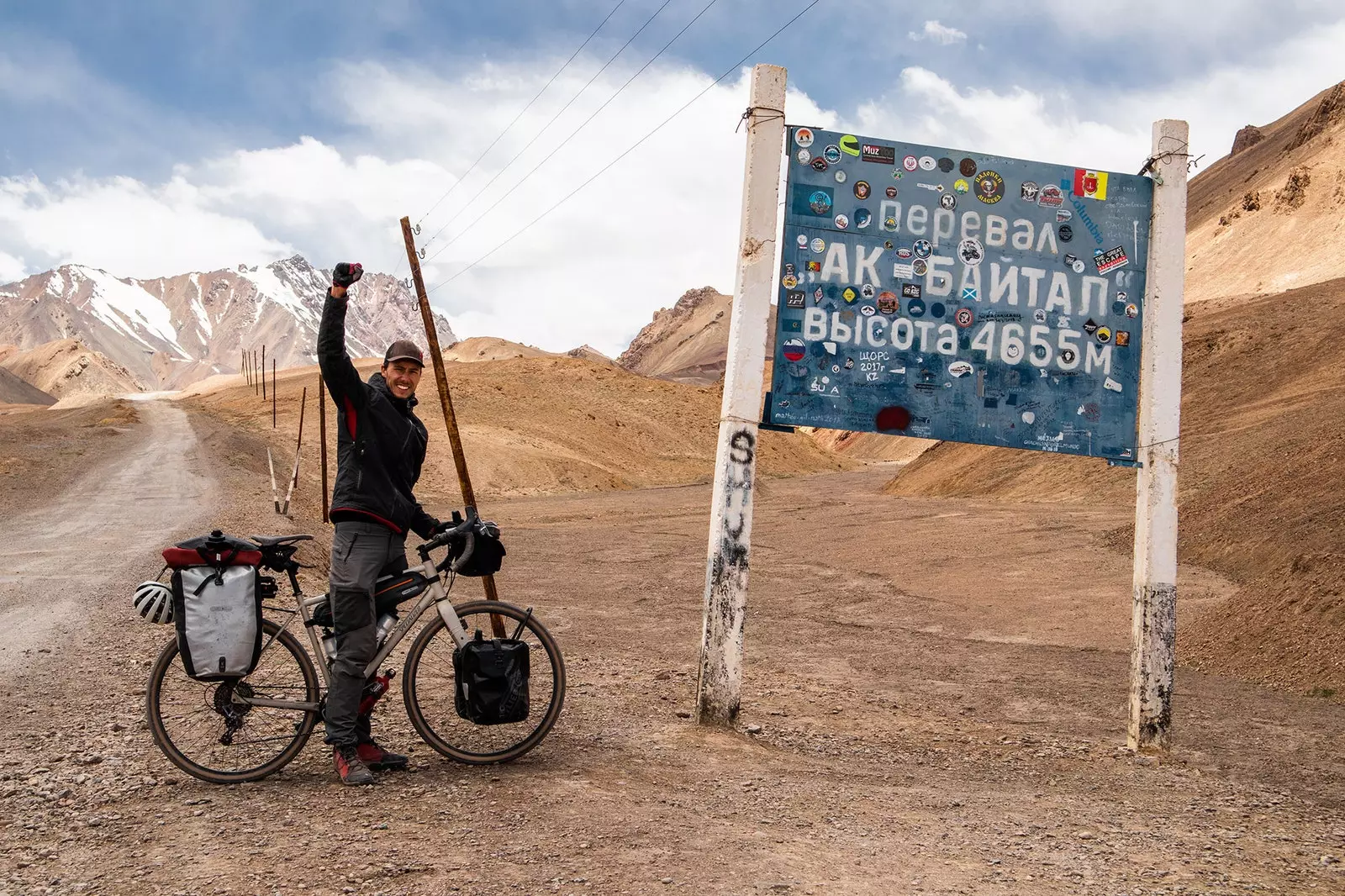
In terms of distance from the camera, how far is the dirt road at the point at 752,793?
4371mm

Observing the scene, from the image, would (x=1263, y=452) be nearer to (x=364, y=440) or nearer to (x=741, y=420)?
(x=741, y=420)

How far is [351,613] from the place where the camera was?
17.7 feet

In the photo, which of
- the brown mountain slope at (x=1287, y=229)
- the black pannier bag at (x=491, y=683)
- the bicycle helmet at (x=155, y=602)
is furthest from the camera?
the brown mountain slope at (x=1287, y=229)

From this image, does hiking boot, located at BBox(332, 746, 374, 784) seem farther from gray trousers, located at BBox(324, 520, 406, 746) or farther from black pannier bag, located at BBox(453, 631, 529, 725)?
black pannier bag, located at BBox(453, 631, 529, 725)

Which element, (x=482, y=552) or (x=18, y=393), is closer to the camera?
(x=482, y=552)

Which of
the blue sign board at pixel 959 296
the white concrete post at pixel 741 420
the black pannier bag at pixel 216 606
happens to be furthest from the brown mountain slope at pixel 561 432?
the black pannier bag at pixel 216 606

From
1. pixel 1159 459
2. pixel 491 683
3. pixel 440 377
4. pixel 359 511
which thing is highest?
pixel 440 377

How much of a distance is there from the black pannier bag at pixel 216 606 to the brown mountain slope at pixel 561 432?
3230 centimetres

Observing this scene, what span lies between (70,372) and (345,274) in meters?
159

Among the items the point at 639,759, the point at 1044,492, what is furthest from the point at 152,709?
the point at 1044,492

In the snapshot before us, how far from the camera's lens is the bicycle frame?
5504 mm

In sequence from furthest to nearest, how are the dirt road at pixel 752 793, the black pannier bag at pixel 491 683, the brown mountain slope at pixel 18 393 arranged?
the brown mountain slope at pixel 18 393 → the black pannier bag at pixel 491 683 → the dirt road at pixel 752 793

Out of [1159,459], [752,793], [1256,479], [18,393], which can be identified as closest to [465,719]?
[752,793]

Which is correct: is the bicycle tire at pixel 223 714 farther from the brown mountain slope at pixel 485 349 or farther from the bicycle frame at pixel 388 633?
the brown mountain slope at pixel 485 349
